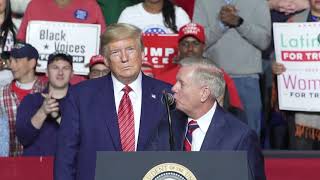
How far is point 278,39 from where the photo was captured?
8.44 m

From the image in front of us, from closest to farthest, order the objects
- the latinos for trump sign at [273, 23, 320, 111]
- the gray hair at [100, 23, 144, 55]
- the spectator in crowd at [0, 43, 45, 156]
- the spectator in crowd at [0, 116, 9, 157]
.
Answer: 1. the gray hair at [100, 23, 144, 55]
2. the spectator in crowd at [0, 116, 9, 157]
3. the spectator in crowd at [0, 43, 45, 156]
4. the latinos for trump sign at [273, 23, 320, 111]

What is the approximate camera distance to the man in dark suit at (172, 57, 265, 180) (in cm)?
448

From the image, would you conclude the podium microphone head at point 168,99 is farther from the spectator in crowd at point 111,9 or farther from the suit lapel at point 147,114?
the spectator in crowd at point 111,9

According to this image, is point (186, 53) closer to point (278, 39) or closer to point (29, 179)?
point (278, 39)

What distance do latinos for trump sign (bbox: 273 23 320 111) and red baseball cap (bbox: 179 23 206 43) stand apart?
72 centimetres

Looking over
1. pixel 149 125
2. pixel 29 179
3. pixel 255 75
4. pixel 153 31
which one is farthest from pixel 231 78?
pixel 149 125

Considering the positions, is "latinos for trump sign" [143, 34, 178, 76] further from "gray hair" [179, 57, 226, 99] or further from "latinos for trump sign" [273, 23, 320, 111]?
"gray hair" [179, 57, 226, 99]

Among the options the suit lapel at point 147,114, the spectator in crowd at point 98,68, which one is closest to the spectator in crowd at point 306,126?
the spectator in crowd at point 98,68

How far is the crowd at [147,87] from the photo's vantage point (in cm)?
459

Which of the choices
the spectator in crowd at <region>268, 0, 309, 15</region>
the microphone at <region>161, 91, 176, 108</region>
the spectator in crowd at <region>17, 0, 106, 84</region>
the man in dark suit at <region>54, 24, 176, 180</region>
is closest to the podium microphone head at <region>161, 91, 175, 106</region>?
the microphone at <region>161, 91, 176, 108</region>

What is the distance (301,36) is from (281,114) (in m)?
1.01

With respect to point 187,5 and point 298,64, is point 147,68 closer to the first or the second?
point 298,64

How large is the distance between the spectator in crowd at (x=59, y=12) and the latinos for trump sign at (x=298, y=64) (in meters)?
1.98

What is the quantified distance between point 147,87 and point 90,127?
445 millimetres
